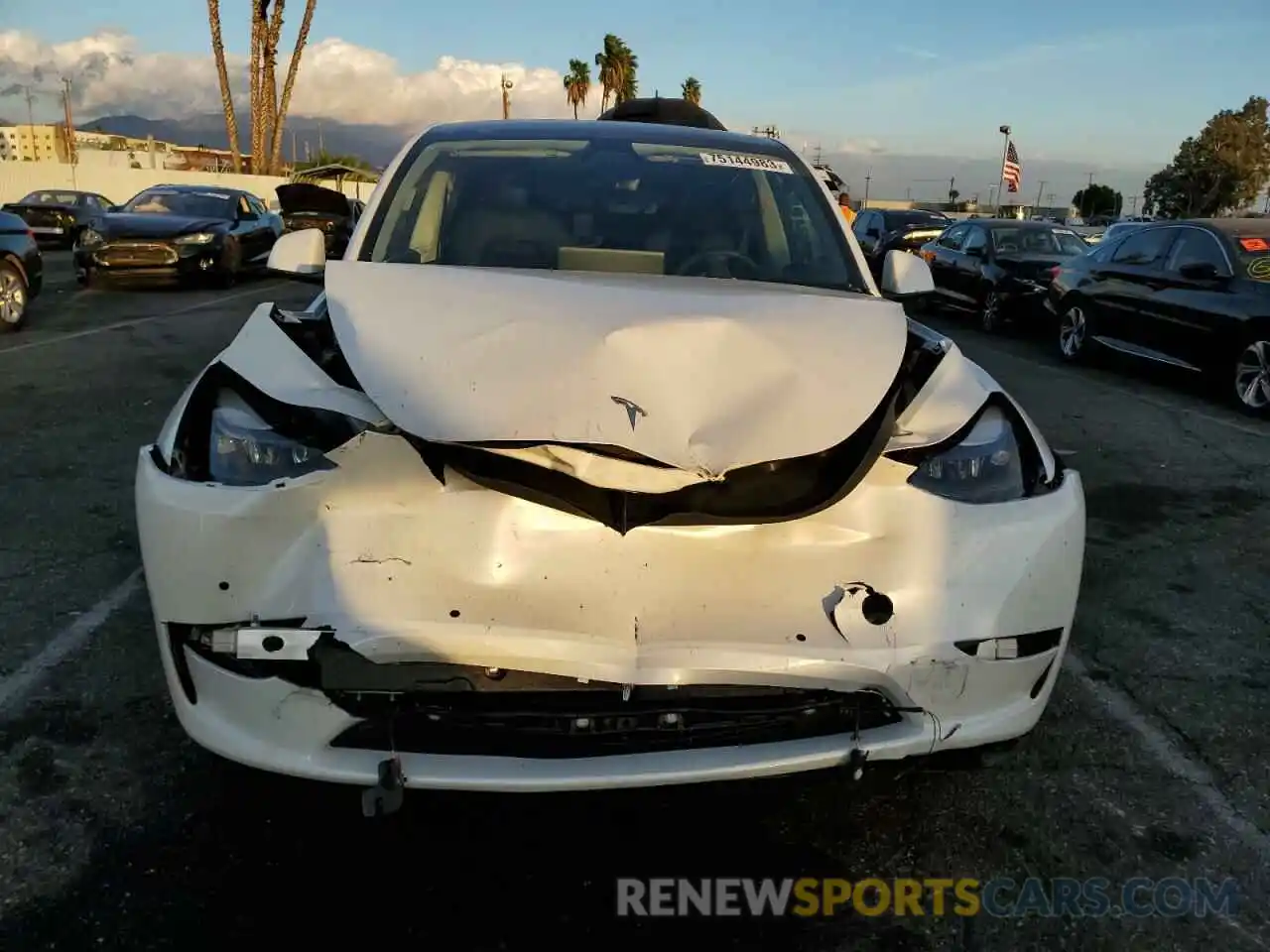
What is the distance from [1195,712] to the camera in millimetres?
3318

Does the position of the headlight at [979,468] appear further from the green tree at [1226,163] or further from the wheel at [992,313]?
the green tree at [1226,163]

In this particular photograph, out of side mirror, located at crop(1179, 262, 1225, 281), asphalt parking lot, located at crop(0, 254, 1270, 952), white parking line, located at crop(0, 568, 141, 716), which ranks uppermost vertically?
side mirror, located at crop(1179, 262, 1225, 281)

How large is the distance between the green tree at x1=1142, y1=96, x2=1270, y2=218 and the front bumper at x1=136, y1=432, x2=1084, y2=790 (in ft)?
192

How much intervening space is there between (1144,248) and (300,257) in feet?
29.3

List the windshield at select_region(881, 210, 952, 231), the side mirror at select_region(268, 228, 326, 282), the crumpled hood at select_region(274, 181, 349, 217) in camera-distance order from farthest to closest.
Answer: the windshield at select_region(881, 210, 952, 231)
the crumpled hood at select_region(274, 181, 349, 217)
the side mirror at select_region(268, 228, 326, 282)

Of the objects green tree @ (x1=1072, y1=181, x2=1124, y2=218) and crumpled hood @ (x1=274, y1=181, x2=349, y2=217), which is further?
green tree @ (x1=1072, y1=181, x2=1124, y2=218)

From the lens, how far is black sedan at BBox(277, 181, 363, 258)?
59.1 feet

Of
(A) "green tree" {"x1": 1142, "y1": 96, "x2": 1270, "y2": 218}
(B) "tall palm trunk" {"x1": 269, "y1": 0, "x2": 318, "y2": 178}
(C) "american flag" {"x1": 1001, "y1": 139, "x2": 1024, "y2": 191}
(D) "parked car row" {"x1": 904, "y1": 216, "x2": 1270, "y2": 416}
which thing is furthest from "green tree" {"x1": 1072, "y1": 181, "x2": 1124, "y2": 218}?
(D) "parked car row" {"x1": 904, "y1": 216, "x2": 1270, "y2": 416}

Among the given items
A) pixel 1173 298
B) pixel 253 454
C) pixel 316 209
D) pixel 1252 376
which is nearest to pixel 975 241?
pixel 1173 298

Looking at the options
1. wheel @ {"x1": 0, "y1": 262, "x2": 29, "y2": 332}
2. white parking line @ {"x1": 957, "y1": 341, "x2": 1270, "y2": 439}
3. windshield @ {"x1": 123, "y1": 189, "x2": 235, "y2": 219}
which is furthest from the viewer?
windshield @ {"x1": 123, "y1": 189, "x2": 235, "y2": 219}

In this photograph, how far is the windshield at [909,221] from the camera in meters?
22.0

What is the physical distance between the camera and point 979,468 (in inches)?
96.7

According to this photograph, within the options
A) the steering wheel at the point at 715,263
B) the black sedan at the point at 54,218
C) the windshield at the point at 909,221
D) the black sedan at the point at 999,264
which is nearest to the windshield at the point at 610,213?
the steering wheel at the point at 715,263

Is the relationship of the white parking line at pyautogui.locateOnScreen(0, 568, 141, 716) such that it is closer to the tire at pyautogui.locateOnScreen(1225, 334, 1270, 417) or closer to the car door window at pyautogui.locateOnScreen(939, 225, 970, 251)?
the tire at pyautogui.locateOnScreen(1225, 334, 1270, 417)
